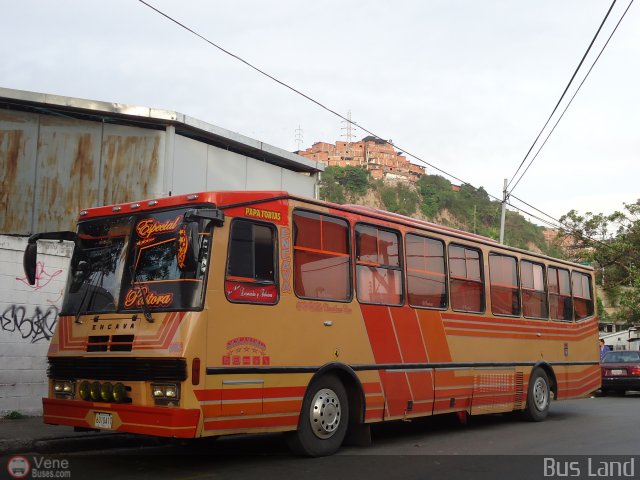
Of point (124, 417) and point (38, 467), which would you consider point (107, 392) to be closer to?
point (124, 417)

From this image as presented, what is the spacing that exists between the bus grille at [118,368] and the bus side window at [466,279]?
5.39 meters

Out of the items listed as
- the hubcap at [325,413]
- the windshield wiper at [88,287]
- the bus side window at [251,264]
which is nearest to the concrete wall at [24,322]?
the windshield wiper at [88,287]

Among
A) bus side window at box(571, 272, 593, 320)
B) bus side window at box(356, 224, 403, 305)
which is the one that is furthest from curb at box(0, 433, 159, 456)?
bus side window at box(571, 272, 593, 320)

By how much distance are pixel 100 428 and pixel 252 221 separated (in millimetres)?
2706

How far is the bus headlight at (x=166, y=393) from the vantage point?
22.5 ft

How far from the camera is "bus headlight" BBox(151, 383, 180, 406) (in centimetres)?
686

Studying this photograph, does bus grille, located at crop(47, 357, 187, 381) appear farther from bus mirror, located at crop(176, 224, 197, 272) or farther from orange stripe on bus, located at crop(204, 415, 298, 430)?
bus mirror, located at crop(176, 224, 197, 272)

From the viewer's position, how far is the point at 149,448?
905 centimetres

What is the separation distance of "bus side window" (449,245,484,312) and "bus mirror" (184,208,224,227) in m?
4.89

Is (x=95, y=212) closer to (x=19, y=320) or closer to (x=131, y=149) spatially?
(x=19, y=320)

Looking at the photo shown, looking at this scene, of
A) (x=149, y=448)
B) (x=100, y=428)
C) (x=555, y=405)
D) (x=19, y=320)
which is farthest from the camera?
(x=555, y=405)

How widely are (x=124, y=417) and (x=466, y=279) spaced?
6.27 meters

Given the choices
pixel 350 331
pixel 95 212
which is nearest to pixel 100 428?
pixel 95 212

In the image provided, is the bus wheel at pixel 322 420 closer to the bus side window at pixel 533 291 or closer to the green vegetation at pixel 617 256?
the bus side window at pixel 533 291
